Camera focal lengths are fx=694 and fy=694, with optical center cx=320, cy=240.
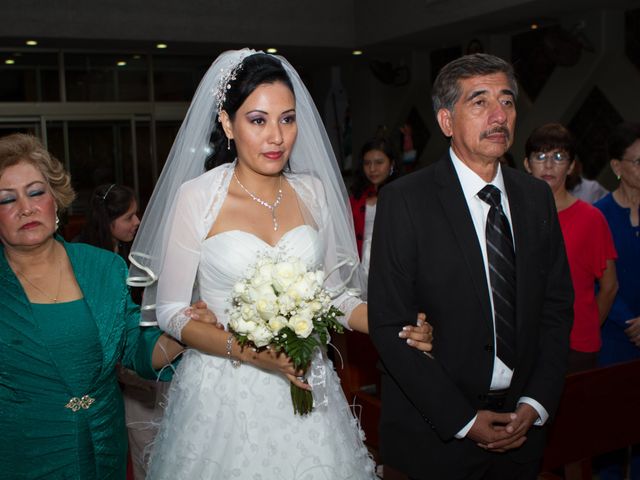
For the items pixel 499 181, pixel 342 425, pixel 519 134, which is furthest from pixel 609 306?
pixel 519 134

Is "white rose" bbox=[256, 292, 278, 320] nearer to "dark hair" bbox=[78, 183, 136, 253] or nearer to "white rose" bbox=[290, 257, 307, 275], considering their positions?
"white rose" bbox=[290, 257, 307, 275]

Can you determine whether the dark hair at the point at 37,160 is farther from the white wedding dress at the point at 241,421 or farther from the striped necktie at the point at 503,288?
the striped necktie at the point at 503,288

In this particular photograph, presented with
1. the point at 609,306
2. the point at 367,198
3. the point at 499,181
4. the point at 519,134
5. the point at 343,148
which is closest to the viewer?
the point at 499,181

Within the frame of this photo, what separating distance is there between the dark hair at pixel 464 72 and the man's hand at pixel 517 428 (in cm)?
105

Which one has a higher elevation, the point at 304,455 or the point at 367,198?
the point at 367,198

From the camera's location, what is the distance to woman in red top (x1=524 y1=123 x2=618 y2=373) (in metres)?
3.58

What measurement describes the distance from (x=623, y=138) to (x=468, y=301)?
7.97 ft

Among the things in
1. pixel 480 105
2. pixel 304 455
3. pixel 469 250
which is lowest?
pixel 304 455

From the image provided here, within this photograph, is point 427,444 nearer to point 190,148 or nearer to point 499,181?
point 499,181

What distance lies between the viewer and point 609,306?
3.91 metres

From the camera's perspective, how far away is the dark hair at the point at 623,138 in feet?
13.4

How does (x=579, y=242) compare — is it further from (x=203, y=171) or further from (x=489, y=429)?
(x=203, y=171)

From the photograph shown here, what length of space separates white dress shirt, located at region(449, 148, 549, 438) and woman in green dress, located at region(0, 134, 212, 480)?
96 cm

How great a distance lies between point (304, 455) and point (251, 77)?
132cm
